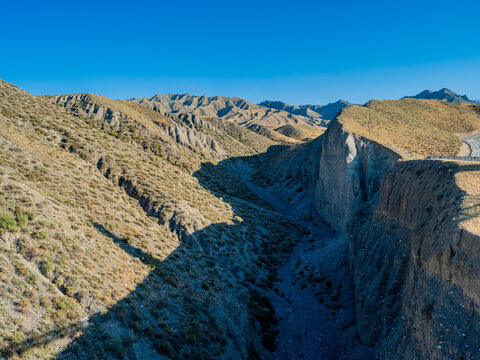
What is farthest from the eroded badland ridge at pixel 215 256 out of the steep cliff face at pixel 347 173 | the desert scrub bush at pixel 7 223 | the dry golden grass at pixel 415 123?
the dry golden grass at pixel 415 123

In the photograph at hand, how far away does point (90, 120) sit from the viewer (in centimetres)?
4612

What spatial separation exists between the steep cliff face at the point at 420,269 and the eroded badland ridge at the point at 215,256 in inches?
3.5

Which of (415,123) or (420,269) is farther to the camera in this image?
(415,123)

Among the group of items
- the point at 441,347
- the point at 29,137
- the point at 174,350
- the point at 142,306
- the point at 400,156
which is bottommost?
the point at 174,350

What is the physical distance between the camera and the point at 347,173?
41281 mm

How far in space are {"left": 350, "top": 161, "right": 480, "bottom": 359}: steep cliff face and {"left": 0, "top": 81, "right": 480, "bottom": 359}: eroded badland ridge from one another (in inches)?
3.5

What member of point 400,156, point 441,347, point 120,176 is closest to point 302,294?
point 441,347

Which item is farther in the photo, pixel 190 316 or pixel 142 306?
pixel 190 316

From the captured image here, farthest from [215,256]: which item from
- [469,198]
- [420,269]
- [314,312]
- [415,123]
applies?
[415,123]

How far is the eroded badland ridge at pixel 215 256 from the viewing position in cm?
1327

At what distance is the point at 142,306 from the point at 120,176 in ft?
57.9

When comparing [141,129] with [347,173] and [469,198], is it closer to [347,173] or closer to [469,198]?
[347,173]

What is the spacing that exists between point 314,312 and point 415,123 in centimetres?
4746

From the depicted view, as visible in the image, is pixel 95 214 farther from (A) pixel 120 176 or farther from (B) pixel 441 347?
(B) pixel 441 347
